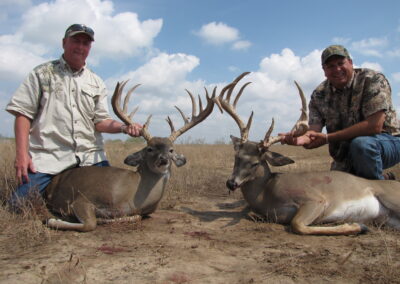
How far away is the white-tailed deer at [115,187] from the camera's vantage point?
4.63 m

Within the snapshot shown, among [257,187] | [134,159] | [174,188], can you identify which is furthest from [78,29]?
[257,187]

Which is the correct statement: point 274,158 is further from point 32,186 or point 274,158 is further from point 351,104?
point 32,186

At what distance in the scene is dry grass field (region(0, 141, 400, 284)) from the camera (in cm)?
297

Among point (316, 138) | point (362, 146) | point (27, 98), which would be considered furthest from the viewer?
point (316, 138)

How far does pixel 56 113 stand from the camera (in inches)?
203

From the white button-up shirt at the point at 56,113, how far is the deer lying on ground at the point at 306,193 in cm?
220

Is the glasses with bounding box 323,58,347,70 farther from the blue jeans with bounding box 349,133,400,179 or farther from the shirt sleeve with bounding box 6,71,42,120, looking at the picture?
the shirt sleeve with bounding box 6,71,42,120

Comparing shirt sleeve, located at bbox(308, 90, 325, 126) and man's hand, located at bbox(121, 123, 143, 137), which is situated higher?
shirt sleeve, located at bbox(308, 90, 325, 126)

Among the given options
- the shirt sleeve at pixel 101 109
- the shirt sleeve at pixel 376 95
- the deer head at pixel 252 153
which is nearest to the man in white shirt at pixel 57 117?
the shirt sleeve at pixel 101 109

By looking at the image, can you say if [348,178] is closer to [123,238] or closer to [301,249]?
[301,249]

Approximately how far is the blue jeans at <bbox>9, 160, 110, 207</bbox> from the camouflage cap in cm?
431

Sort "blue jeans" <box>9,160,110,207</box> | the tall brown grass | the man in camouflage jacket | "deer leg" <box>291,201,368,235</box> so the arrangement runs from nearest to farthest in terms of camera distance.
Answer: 1. the tall brown grass
2. "deer leg" <box>291,201,368,235</box>
3. "blue jeans" <box>9,160,110,207</box>
4. the man in camouflage jacket

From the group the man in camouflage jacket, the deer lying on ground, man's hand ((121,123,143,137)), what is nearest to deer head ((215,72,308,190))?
the deer lying on ground

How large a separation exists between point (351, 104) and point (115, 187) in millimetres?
3736
